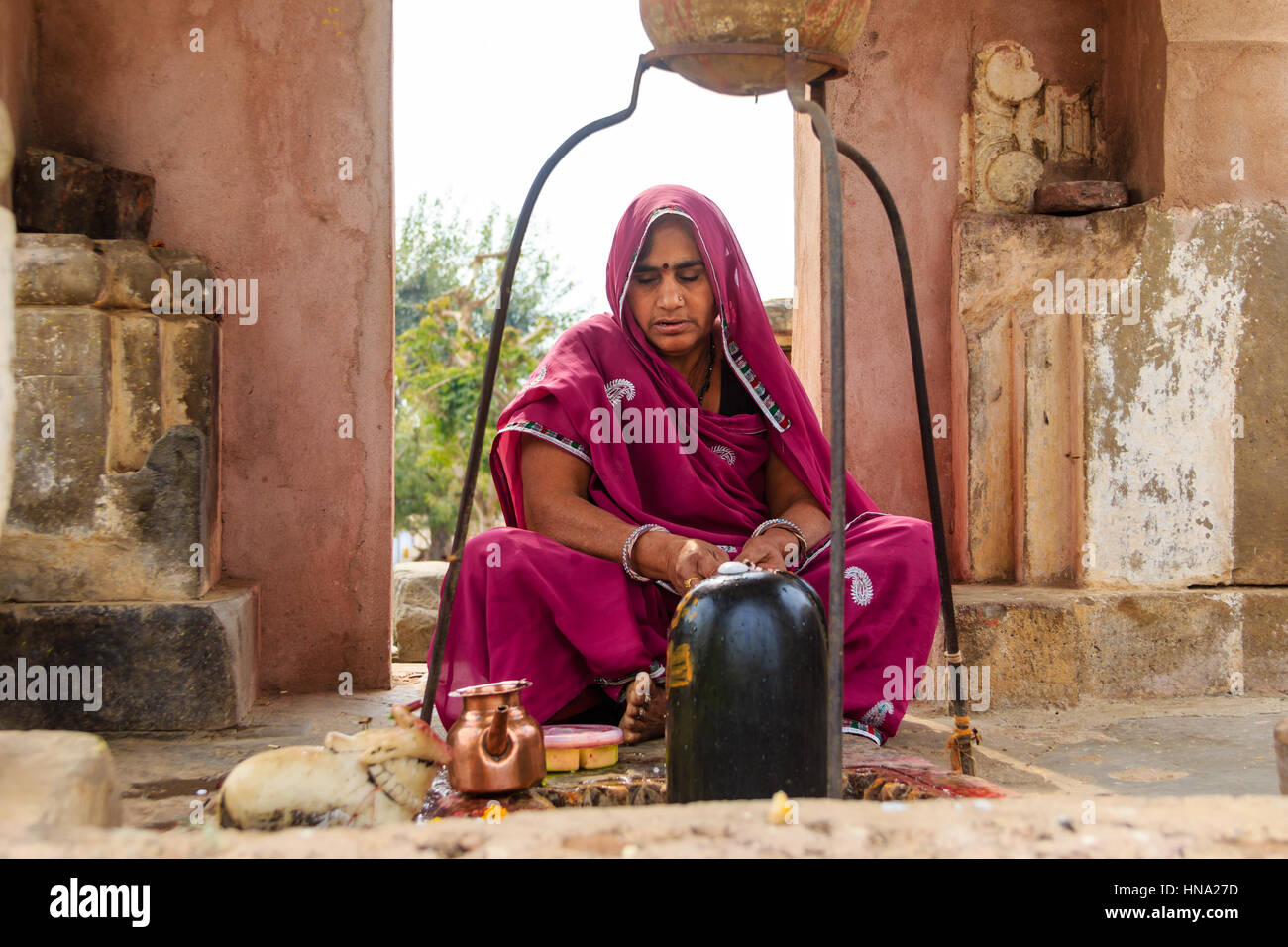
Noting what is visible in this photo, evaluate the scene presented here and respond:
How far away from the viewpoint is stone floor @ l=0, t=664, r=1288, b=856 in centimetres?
115

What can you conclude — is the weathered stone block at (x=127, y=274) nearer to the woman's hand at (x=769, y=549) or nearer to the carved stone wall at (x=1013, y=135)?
the woman's hand at (x=769, y=549)

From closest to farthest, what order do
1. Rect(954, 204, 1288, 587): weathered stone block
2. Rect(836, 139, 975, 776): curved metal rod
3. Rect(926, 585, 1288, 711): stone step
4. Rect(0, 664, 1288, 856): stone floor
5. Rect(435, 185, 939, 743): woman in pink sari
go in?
1. Rect(0, 664, 1288, 856): stone floor
2. Rect(836, 139, 975, 776): curved metal rod
3. Rect(435, 185, 939, 743): woman in pink sari
4. Rect(926, 585, 1288, 711): stone step
5. Rect(954, 204, 1288, 587): weathered stone block

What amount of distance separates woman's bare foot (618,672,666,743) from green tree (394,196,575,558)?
15.4 feet

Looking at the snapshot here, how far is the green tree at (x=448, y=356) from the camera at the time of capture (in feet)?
40.9

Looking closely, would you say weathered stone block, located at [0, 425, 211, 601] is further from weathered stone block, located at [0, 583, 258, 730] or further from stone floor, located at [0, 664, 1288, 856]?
stone floor, located at [0, 664, 1288, 856]

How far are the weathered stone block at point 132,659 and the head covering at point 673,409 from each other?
2.92 ft

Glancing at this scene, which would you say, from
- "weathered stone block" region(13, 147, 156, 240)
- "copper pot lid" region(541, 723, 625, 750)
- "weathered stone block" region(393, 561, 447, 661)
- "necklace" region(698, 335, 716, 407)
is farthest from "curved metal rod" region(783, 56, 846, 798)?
"weathered stone block" region(393, 561, 447, 661)

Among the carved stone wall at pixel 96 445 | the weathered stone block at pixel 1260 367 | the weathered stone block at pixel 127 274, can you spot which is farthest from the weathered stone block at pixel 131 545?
the weathered stone block at pixel 1260 367

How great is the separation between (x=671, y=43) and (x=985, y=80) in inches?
95.0

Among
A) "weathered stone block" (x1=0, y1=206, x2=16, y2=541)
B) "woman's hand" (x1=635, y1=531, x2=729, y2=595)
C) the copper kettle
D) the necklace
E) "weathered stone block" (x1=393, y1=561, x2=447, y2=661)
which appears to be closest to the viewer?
"weathered stone block" (x1=0, y1=206, x2=16, y2=541)

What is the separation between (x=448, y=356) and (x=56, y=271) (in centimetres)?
1095

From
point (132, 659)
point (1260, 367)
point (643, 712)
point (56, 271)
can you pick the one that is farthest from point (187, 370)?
point (1260, 367)

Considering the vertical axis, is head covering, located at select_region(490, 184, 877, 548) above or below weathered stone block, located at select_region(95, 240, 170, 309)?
below
